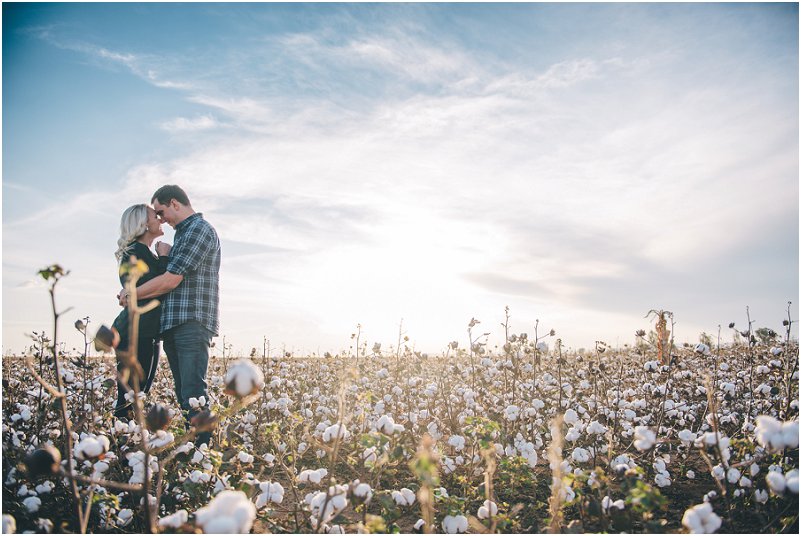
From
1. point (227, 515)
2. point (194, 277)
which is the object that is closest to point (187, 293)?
point (194, 277)

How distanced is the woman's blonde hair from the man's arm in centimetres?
Result: 47

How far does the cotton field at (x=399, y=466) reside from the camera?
2027mm

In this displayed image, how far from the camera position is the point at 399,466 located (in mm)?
4793

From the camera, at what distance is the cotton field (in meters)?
2.03

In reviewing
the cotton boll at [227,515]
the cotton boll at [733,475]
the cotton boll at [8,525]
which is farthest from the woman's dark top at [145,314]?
the cotton boll at [733,475]

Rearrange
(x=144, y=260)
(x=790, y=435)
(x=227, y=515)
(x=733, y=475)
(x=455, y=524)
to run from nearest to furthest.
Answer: (x=227, y=515) < (x=790, y=435) < (x=455, y=524) < (x=733, y=475) < (x=144, y=260)

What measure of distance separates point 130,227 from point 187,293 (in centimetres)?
80

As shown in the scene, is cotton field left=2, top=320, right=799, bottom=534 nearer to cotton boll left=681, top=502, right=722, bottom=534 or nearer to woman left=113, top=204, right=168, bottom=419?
cotton boll left=681, top=502, right=722, bottom=534

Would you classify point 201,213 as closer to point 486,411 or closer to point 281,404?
point 281,404

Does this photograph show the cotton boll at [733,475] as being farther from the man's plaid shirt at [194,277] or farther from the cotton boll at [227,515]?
the man's plaid shirt at [194,277]

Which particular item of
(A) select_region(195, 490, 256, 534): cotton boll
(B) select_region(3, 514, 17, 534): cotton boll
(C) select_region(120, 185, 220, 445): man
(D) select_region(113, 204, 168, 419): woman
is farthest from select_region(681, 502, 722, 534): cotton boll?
(D) select_region(113, 204, 168, 419): woman

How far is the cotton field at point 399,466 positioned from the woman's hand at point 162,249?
118cm

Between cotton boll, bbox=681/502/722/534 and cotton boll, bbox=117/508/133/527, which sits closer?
cotton boll, bbox=681/502/722/534

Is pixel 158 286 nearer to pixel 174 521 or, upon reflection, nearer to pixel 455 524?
pixel 174 521
